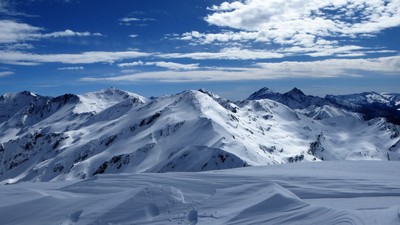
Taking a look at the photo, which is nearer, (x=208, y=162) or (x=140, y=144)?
(x=208, y=162)

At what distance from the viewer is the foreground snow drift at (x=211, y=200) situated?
11.3 meters

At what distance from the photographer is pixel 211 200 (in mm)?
13258

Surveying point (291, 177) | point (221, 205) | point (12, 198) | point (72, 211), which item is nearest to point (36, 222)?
point (72, 211)

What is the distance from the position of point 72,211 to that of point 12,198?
12.3ft

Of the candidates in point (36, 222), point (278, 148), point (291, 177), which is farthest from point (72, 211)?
point (278, 148)

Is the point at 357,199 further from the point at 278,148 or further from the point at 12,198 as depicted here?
the point at 278,148

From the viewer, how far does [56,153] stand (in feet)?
642

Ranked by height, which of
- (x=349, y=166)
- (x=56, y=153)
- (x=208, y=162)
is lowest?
(x=56, y=153)

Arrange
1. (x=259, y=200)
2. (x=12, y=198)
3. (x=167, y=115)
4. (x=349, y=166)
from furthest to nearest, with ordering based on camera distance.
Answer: (x=167, y=115)
(x=349, y=166)
(x=12, y=198)
(x=259, y=200)

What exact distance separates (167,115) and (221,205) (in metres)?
174

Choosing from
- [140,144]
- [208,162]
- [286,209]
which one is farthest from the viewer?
[140,144]

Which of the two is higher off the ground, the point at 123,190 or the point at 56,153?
the point at 123,190

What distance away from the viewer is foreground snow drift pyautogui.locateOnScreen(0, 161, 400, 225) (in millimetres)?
11341

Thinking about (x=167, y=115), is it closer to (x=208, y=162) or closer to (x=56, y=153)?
(x=56, y=153)
